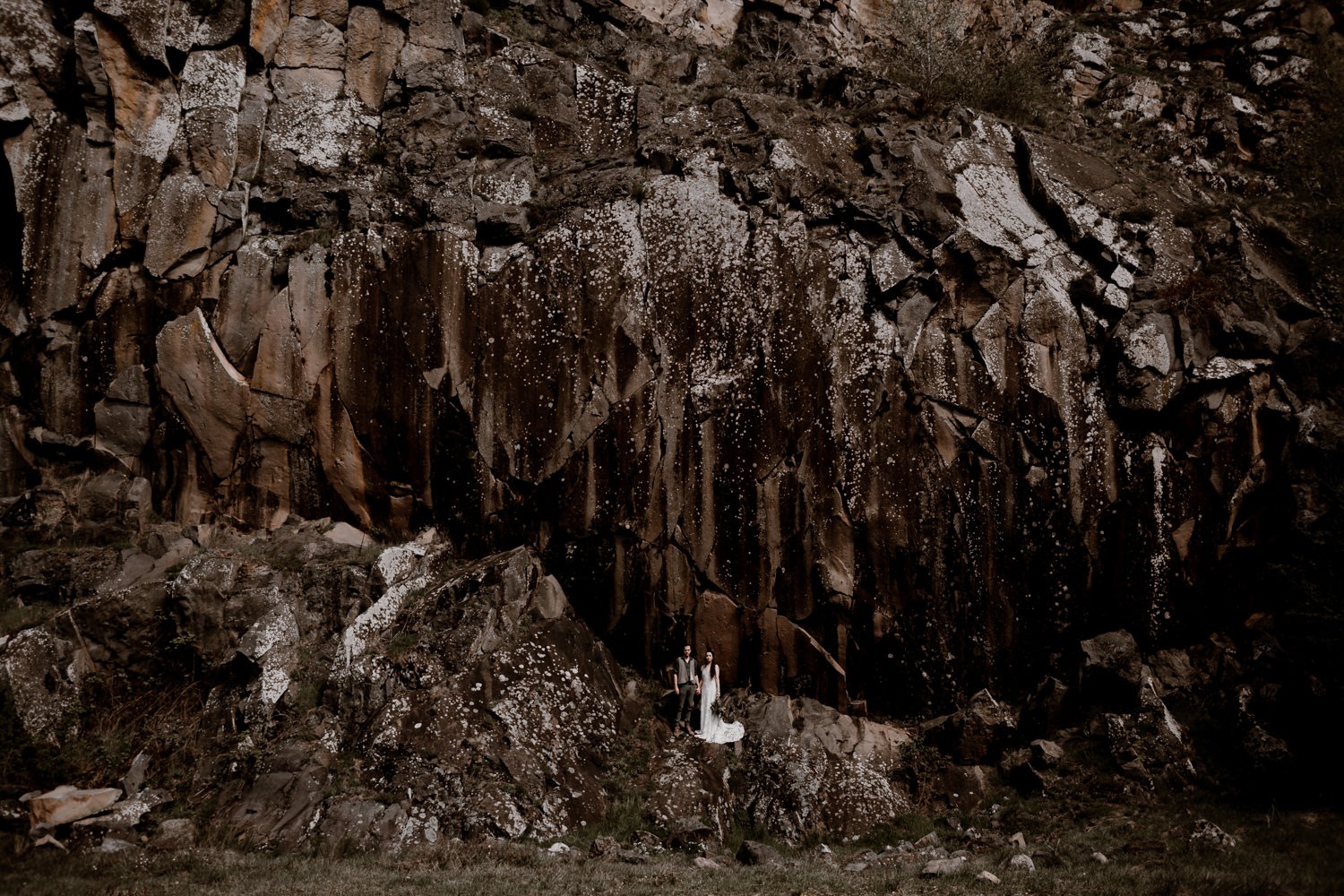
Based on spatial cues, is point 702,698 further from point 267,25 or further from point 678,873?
point 267,25

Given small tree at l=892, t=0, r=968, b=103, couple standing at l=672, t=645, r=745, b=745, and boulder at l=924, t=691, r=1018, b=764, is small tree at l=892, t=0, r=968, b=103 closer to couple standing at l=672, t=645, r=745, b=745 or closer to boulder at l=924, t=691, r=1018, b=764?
boulder at l=924, t=691, r=1018, b=764

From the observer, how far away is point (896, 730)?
15.0 meters

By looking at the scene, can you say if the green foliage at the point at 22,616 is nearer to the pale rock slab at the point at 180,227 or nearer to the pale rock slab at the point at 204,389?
the pale rock slab at the point at 204,389

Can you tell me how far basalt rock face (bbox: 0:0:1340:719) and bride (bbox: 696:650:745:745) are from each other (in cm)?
61

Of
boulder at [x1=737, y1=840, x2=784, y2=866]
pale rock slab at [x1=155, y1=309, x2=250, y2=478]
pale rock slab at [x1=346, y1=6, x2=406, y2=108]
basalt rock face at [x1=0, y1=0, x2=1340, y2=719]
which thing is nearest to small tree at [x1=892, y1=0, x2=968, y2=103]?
basalt rock face at [x1=0, y1=0, x2=1340, y2=719]

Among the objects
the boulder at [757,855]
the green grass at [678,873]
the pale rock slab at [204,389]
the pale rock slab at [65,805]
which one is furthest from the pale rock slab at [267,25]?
the boulder at [757,855]

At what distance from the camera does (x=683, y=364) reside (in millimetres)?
16000

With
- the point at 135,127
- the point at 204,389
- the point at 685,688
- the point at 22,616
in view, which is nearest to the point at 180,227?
the point at 135,127

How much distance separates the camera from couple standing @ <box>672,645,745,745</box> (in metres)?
14.6

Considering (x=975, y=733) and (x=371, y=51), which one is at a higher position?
(x=371, y=51)

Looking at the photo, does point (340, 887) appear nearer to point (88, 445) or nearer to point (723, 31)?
point (88, 445)

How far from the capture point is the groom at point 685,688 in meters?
14.7

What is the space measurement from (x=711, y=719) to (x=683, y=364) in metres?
6.28

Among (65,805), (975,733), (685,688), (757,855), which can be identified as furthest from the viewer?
(685,688)
